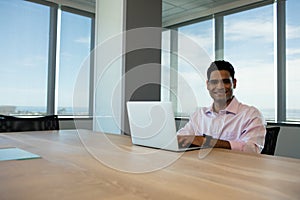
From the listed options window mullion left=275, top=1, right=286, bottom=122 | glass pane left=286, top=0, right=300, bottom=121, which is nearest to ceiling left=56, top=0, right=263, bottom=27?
window mullion left=275, top=1, right=286, bottom=122

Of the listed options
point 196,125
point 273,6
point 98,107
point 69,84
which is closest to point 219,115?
point 196,125

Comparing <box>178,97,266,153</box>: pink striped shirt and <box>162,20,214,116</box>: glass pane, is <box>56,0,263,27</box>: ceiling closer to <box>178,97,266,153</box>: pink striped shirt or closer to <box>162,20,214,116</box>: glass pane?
<box>162,20,214,116</box>: glass pane

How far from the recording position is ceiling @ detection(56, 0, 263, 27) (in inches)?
158

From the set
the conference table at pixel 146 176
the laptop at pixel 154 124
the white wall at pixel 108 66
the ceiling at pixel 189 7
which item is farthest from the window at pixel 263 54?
the conference table at pixel 146 176

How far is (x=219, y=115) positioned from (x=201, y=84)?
2314mm

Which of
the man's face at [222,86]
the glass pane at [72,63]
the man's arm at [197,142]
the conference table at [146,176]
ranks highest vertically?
the glass pane at [72,63]

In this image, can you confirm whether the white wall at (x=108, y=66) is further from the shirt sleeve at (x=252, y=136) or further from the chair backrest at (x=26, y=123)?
the shirt sleeve at (x=252, y=136)

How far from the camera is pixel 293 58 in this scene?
11.0 ft

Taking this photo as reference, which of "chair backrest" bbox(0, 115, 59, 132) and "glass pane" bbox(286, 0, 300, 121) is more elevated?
"glass pane" bbox(286, 0, 300, 121)

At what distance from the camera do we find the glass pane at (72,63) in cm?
392

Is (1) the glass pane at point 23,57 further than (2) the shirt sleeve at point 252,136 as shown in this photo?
Yes

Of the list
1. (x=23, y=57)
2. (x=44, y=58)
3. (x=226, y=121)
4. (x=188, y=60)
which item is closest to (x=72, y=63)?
(x=44, y=58)

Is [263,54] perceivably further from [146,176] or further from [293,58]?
[146,176]

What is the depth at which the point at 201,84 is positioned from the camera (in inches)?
158
